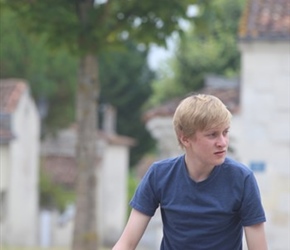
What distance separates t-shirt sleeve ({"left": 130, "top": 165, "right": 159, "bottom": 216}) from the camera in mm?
6129

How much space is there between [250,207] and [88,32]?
38.9ft

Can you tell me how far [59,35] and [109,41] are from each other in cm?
76

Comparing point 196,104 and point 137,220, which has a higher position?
point 196,104

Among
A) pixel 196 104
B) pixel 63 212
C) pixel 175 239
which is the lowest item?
pixel 63 212

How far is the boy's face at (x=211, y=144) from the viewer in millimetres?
5891

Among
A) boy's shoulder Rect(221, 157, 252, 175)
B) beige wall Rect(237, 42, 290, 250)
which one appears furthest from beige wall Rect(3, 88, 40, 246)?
boy's shoulder Rect(221, 157, 252, 175)

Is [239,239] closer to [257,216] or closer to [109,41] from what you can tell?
[257,216]

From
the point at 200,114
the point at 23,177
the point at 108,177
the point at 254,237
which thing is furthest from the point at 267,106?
the point at 108,177

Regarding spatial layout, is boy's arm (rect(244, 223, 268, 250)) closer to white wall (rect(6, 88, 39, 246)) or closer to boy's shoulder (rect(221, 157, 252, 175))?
boy's shoulder (rect(221, 157, 252, 175))

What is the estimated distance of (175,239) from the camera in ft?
20.0

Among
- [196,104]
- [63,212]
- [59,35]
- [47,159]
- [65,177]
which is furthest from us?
[47,159]

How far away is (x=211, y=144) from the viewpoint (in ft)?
19.4

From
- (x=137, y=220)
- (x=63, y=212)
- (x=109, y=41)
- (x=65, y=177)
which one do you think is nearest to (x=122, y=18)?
(x=109, y=41)

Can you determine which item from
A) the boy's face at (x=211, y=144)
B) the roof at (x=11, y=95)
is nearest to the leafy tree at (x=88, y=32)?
the boy's face at (x=211, y=144)
